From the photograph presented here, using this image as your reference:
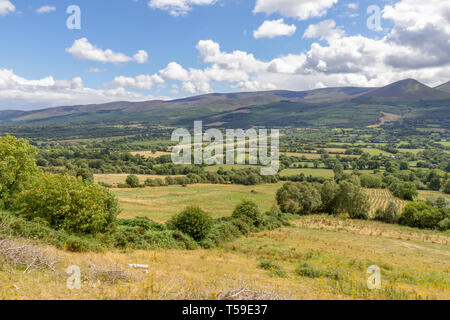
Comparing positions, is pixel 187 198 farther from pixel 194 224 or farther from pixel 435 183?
pixel 435 183

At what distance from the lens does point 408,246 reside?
33.7 metres

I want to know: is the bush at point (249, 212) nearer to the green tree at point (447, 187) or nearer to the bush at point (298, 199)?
the bush at point (298, 199)

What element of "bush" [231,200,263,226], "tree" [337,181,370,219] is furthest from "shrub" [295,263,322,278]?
"tree" [337,181,370,219]

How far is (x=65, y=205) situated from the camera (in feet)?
64.3

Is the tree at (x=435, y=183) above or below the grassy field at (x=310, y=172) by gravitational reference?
below

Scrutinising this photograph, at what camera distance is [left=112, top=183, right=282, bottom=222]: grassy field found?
50.5 meters

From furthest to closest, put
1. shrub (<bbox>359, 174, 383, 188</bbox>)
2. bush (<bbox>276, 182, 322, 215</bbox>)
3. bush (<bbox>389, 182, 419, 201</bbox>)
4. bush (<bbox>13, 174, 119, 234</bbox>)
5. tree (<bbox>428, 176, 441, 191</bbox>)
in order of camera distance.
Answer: shrub (<bbox>359, 174, 383, 188</bbox>) < tree (<bbox>428, 176, 441, 191</bbox>) < bush (<bbox>389, 182, 419, 201</bbox>) < bush (<bbox>276, 182, 322, 215</bbox>) < bush (<bbox>13, 174, 119, 234</bbox>)

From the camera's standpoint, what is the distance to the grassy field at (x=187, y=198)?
50.5 meters

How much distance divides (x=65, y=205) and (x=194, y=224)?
12101 mm

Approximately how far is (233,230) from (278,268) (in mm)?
14938

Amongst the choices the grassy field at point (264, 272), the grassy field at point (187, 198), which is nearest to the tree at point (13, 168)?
the grassy field at point (264, 272)

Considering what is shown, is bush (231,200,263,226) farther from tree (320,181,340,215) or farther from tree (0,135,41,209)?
tree (0,135,41,209)

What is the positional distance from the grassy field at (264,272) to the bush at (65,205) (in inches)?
128

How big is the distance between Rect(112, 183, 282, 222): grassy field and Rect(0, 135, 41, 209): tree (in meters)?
18.7
